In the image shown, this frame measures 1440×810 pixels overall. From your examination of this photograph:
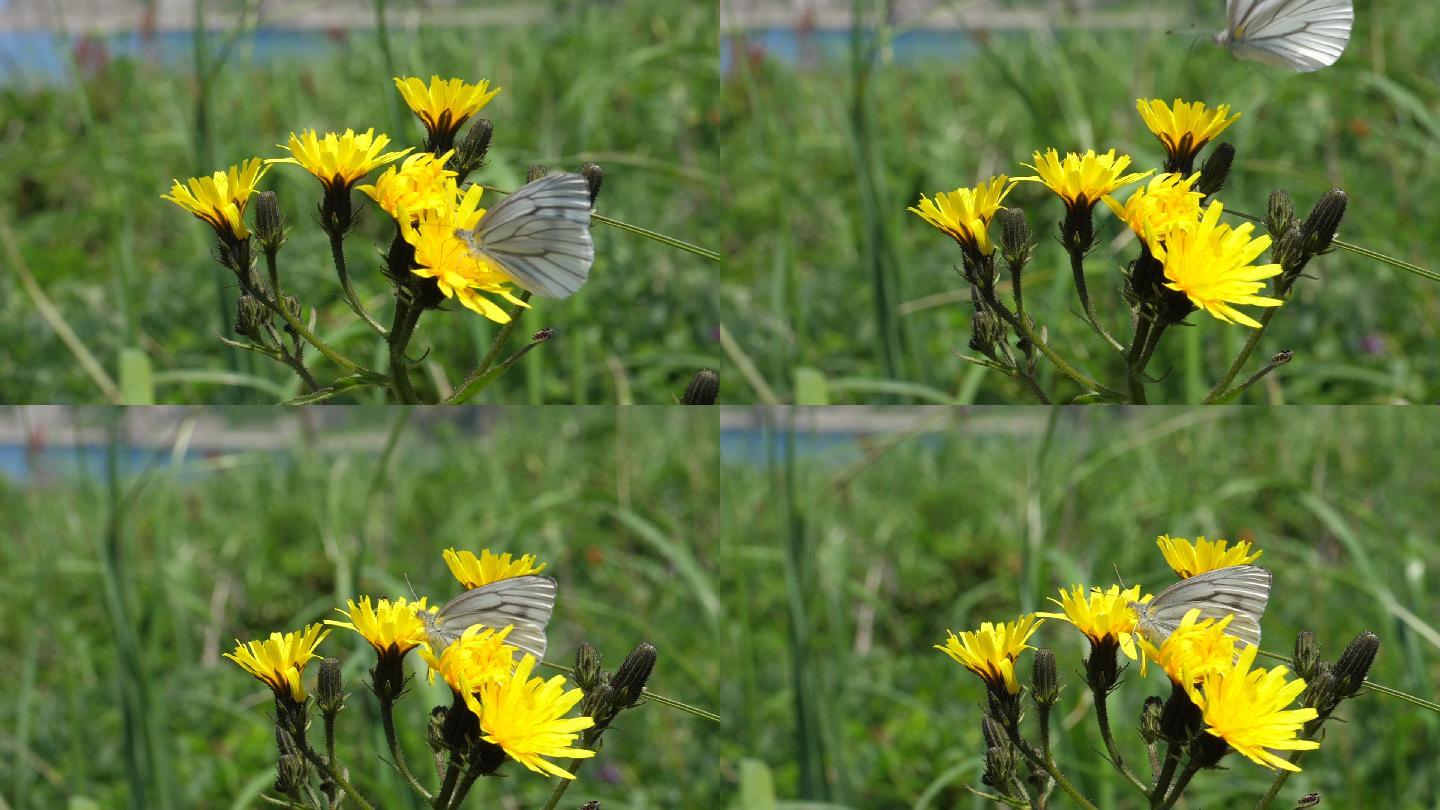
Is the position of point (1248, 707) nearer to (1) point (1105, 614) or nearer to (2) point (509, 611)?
(1) point (1105, 614)

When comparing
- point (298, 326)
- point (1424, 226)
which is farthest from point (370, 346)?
point (1424, 226)

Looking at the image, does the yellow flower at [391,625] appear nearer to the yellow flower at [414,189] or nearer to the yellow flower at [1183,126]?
the yellow flower at [414,189]

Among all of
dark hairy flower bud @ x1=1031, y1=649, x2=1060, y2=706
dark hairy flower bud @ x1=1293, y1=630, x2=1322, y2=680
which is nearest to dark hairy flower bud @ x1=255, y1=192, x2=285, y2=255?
dark hairy flower bud @ x1=1031, y1=649, x2=1060, y2=706

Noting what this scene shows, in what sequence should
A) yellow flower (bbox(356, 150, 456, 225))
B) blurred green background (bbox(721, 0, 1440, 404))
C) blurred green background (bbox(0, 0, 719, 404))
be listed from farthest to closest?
blurred green background (bbox(0, 0, 719, 404)), blurred green background (bbox(721, 0, 1440, 404)), yellow flower (bbox(356, 150, 456, 225))

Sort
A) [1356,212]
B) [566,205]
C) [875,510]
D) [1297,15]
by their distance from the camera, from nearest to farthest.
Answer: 1. [566,205]
2. [1297,15]
3. [1356,212]
4. [875,510]

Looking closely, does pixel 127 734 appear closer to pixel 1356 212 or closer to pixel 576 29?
pixel 576 29

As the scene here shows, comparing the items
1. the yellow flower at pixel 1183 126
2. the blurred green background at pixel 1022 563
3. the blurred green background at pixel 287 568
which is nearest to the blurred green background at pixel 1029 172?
the blurred green background at pixel 1022 563

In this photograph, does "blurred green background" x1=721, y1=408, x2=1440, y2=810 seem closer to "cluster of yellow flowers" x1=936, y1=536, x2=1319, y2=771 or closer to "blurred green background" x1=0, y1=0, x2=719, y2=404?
"blurred green background" x1=0, y1=0, x2=719, y2=404
